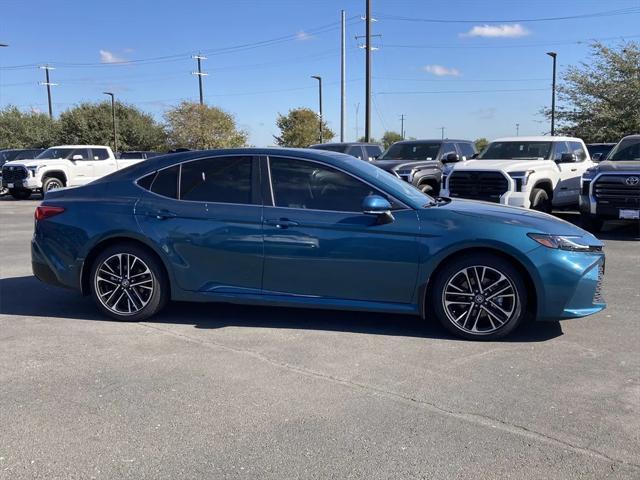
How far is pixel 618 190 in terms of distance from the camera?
10.5 m

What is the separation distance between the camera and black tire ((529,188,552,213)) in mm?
11812

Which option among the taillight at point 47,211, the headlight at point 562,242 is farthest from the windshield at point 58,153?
the headlight at point 562,242

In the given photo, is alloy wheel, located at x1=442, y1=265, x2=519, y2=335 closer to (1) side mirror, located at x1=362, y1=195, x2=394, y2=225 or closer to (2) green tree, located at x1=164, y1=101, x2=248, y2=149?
(1) side mirror, located at x1=362, y1=195, x2=394, y2=225

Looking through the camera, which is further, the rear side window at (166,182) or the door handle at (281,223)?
the rear side window at (166,182)

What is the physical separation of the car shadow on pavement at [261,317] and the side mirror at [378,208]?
1021 mm

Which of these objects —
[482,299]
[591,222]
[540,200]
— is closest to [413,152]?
[540,200]

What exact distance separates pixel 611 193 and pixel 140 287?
27.8ft

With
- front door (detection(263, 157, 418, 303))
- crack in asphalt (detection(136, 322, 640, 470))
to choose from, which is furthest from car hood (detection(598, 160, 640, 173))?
crack in asphalt (detection(136, 322, 640, 470))

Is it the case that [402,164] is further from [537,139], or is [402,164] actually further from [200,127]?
[200,127]

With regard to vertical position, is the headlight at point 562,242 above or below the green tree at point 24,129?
below

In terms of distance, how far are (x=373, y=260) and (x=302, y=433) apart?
192 centimetres

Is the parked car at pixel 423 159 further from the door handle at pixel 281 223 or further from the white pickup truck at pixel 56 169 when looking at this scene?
the white pickup truck at pixel 56 169

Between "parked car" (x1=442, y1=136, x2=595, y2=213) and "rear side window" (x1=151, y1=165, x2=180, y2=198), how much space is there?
7363mm

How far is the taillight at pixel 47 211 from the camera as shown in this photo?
18.9ft
